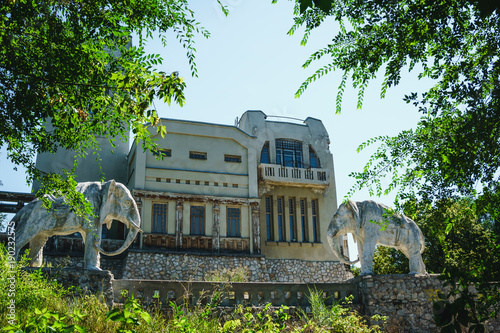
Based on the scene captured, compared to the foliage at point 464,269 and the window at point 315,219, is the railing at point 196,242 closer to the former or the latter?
the window at point 315,219

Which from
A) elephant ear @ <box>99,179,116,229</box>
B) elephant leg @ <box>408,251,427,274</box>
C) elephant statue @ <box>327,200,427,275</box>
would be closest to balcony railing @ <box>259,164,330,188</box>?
elephant statue @ <box>327,200,427,275</box>

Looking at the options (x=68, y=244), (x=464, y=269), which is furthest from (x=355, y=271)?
(x=464, y=269)

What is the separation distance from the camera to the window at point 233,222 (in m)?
22.0

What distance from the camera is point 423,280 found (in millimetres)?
12305

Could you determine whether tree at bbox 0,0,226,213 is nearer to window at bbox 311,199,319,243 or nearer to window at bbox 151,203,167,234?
window at bbox 151,203,167,234

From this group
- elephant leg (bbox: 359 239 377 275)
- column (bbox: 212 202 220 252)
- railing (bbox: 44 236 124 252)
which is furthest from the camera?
column (bbox: 212 202 220 252)

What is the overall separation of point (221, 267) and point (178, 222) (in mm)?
2939

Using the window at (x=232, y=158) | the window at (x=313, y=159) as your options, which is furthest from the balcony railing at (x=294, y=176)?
the window at (x=232, y=158)

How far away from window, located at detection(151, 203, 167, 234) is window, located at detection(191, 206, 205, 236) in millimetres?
1350

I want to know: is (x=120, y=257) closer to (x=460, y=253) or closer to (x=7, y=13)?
(x=7, y=13)

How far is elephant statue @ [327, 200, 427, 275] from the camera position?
12773 mm

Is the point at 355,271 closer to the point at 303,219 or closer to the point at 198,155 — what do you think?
the point at 303,219

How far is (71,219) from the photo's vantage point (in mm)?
11039

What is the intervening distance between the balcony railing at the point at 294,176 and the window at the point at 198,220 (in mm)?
3967
